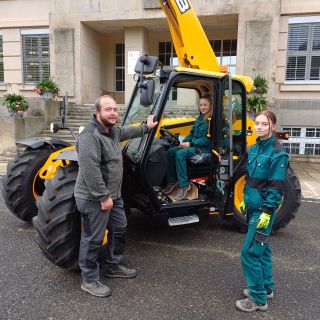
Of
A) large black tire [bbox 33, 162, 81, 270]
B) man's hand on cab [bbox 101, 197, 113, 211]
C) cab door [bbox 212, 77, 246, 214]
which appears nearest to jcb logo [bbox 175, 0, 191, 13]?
cab door [bbox 212, 77, 246, 214]

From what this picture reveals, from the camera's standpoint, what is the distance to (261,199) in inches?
113

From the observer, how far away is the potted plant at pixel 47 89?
12828 millimetres

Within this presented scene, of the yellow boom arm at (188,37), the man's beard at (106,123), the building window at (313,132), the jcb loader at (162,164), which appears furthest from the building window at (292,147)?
the man's beard at (106,123)

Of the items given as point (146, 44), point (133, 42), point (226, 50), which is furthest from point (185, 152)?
point (226, 50)

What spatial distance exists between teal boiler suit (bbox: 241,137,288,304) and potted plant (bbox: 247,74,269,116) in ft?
25.5

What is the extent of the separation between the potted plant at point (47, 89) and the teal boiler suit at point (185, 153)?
9.87 meters

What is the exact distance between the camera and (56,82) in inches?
552

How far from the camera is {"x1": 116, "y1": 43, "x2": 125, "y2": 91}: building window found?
53.0 feet

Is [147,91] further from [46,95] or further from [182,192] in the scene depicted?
[46,95]

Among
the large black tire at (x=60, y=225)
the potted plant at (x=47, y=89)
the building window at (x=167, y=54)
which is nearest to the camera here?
the large black tire at (x=60, y=225)

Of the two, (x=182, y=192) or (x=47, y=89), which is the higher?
(x=47, y=89)

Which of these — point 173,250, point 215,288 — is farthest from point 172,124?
point 215,288

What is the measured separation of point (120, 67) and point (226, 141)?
42.7 feet

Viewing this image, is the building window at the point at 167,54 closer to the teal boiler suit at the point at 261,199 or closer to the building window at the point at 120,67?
the building window at the point at 120,67
